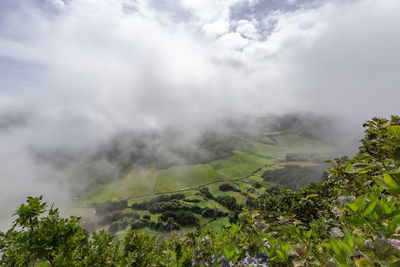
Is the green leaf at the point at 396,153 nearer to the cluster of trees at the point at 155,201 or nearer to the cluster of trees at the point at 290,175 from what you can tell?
the cluster of trees at the point at 290,175

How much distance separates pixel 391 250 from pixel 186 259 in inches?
135

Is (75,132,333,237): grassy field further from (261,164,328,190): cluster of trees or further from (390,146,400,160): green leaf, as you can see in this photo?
(390,146,400,160): green leaf

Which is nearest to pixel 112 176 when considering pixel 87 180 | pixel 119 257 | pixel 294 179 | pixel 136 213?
pixel 87 180

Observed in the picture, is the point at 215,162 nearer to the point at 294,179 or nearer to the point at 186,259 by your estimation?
the point at 294,179

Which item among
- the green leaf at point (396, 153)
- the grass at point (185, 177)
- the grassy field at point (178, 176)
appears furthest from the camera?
the grass at point (185, 177)

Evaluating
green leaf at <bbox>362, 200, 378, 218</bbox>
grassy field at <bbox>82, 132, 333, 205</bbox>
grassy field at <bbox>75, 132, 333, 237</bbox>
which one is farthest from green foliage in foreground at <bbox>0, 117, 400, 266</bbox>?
grassy field at <bbox>82, 132, 333, 205</bbox>

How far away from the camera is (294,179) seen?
124750 millimetres

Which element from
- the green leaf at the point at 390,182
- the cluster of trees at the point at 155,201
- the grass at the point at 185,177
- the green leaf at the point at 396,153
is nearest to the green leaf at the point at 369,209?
the green leaf at the point at 390,182

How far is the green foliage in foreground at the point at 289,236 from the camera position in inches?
65.2

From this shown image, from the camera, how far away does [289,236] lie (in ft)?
13.0

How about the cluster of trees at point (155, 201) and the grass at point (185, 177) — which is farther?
the grass at point (185, 177)

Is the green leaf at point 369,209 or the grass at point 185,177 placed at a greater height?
the green leaf at point 369,209

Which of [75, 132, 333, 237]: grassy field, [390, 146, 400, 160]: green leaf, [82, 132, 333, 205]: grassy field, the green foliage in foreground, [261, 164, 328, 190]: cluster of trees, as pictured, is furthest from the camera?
[82, 132, 333, 205]: grassy field

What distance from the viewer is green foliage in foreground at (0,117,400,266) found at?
1.66 metres
